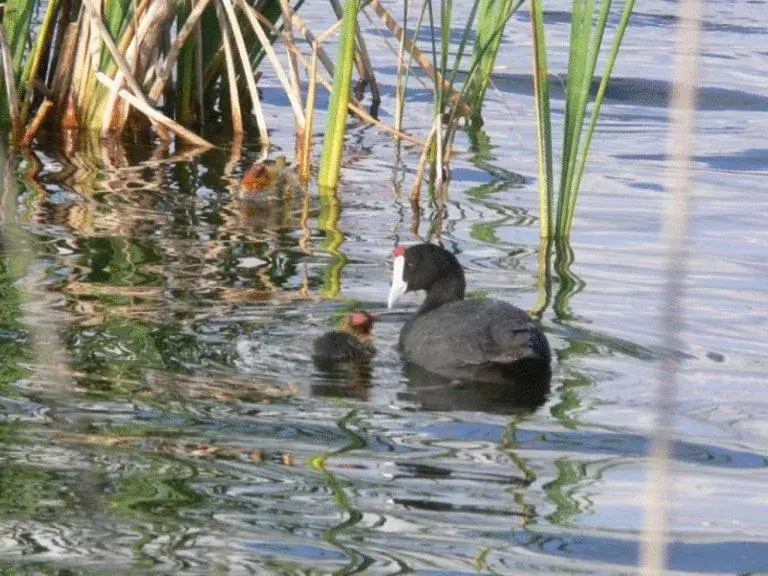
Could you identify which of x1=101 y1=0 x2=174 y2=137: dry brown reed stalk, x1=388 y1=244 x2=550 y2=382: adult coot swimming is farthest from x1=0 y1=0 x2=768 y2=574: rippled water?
x1=101 y1=0 x2=174 y2=137: dry brown reed stalk

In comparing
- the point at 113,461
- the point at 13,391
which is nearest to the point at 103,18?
the point at 13,391

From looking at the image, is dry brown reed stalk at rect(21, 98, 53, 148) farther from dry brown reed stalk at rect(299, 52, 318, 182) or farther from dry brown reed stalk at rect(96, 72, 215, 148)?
dry brown reed stalk at rect(299, 52, 318, 182)

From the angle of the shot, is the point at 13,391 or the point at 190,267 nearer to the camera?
the point at 13,391

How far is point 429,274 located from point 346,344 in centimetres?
68

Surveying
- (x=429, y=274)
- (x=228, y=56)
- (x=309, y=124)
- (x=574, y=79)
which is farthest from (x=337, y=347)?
(x=228, y=56)

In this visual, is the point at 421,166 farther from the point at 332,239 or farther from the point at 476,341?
the point at 476,341

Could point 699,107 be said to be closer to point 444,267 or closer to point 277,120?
point 277,120

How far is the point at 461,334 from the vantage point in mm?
4926

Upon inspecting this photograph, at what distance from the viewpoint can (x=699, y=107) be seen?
10.5 metres

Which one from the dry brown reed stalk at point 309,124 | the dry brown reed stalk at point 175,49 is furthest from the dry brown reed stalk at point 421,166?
the dry brown reed stalk at point 175,49

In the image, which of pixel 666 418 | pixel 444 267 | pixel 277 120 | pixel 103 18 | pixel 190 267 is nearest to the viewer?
pixel 666 418

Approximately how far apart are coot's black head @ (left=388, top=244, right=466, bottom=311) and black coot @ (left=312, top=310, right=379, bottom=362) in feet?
0.66

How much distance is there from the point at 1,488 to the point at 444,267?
7.54 feet

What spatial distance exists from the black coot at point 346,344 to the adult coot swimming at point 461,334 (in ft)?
0.50
